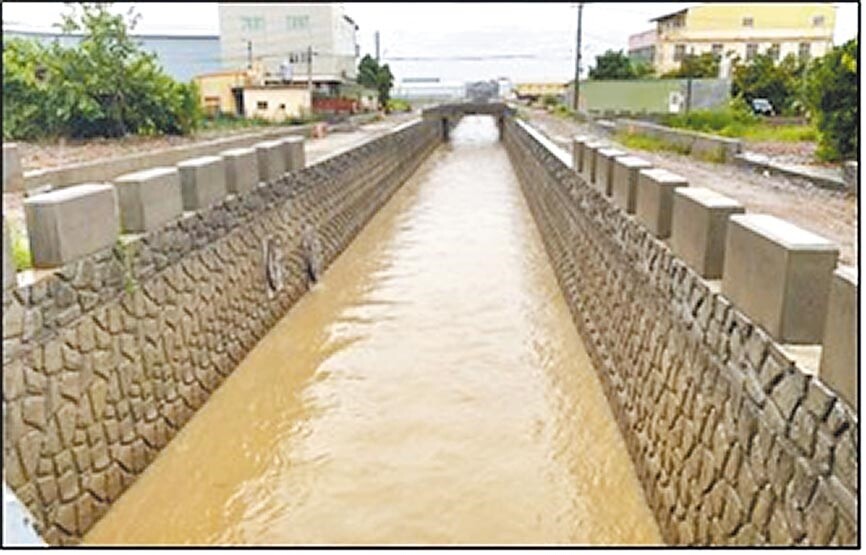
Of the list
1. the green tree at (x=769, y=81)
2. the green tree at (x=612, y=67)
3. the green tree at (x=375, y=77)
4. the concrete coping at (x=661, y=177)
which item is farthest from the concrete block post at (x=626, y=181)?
the green tree at (x=375, y=77)

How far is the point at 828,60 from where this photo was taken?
12977 mm

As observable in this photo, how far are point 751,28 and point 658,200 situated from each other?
53.6m

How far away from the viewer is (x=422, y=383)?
8133 millimetres

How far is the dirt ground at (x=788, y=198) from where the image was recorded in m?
7.47

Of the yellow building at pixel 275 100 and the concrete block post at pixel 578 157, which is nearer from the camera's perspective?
the concrete block post at pixel 578 157

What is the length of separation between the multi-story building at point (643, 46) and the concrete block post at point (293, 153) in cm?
5272

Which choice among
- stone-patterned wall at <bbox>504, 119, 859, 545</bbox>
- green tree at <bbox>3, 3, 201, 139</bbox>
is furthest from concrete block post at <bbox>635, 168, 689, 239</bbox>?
green tree at <bbox>3, 3, 201, 139</bbox>

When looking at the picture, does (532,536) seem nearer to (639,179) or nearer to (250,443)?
(250,443)

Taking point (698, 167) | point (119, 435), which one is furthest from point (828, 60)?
point (119, 435)

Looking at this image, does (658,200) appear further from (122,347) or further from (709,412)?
(122,347)

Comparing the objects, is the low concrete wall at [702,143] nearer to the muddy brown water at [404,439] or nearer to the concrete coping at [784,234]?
the muddy brown water at [404,439]

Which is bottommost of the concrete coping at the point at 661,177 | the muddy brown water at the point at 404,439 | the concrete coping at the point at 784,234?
the muddy brown water at the point at 404,439

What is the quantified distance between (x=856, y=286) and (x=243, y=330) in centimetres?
713

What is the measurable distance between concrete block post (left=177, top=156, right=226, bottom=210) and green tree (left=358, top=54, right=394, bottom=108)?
5002cm
